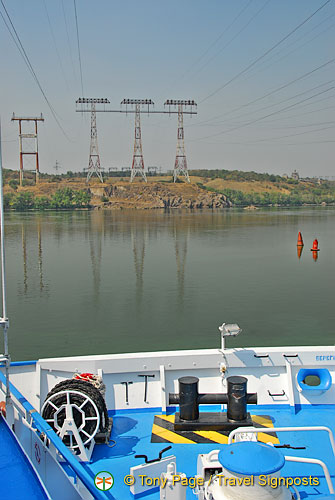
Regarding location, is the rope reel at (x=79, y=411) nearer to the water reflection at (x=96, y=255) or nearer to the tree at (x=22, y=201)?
the water reflection at (x=96, y=255)

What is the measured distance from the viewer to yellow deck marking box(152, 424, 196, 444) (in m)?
6.14

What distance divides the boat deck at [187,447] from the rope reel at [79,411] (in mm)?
273

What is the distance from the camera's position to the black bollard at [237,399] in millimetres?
6281

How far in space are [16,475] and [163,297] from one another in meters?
21.1

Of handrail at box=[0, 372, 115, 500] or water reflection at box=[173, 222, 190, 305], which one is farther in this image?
water reflection at box=[173, 222, 190, 305]

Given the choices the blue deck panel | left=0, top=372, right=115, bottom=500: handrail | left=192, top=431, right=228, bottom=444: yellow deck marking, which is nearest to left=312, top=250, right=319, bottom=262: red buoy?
left=192, top=431, right=228, bottom=444: yellow deck marking

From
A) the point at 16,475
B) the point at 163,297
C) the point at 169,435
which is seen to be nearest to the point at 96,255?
the point at 163,297

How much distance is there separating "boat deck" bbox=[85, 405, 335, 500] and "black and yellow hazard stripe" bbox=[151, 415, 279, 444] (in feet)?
0.07

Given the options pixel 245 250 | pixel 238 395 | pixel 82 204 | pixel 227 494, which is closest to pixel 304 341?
pixel 238 395

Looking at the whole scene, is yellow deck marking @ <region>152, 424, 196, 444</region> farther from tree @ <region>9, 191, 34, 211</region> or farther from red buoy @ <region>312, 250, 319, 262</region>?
tree @ <region>9, 191, 34, 211</region>

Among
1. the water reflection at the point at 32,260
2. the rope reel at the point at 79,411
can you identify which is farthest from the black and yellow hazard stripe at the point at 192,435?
the water reflection at the point at 32,260

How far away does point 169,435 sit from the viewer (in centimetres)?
626

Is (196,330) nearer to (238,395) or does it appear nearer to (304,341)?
(304,341)

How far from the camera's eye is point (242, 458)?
359 cm
